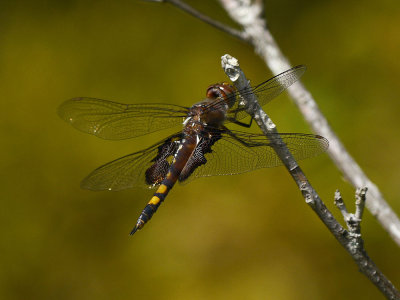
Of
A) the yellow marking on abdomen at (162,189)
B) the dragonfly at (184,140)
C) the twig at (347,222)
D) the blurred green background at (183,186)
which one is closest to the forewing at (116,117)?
the dragonfly at (184,140)

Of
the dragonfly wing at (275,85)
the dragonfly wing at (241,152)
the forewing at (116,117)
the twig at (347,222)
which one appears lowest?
the twig at (347,222)

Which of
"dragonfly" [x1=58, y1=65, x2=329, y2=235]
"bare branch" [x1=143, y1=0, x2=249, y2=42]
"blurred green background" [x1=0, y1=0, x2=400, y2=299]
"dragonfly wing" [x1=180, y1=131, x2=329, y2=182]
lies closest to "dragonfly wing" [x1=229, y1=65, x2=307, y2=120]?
"dragonfly" [x1=58, y1=65, x2=329, y2=235]

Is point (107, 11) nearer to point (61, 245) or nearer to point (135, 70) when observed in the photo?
point (135, 70)

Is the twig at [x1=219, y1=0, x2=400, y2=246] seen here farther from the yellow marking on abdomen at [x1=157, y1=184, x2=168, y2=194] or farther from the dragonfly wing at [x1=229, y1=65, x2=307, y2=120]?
the yellow marking on abdomen at [x1=157, y1=184, x2=168, y2=194]

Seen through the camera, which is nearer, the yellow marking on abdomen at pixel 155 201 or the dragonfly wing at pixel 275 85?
the dragonfly wing at pixel 275 85

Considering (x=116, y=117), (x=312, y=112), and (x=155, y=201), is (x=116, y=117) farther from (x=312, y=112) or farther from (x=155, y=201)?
(x=312, y=112)

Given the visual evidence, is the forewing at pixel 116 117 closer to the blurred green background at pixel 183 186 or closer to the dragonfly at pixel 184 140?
the dragonfly at pixel 184 140
